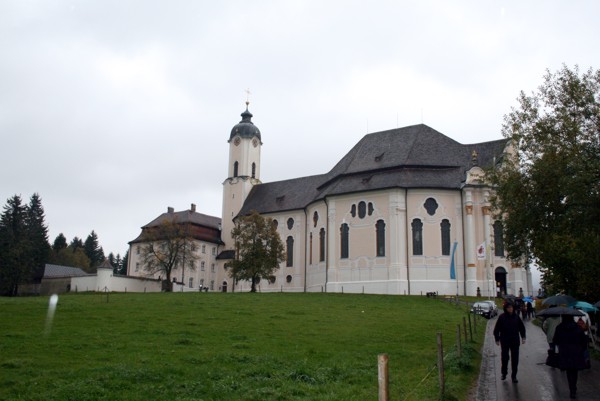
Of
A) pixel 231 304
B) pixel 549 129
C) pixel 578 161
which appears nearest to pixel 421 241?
pixel 231 304

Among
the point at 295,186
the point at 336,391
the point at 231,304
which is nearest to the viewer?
the point at 336,391

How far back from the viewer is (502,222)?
88.6ft

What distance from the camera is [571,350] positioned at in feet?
42.8

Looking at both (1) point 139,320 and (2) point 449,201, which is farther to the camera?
(2) point 449,201

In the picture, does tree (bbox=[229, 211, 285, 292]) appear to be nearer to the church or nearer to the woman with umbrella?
the church

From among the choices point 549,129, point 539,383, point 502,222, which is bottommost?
point 539,383

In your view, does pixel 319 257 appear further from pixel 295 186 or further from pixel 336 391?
pixel 336 391

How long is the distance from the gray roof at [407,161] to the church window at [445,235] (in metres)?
3.38

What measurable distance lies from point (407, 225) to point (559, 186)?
33.4 meters

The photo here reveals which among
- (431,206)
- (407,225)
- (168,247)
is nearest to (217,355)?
(407,225)

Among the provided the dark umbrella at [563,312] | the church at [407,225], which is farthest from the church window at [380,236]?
the dark umbrella at [563,312]

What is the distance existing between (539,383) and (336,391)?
5.78 meters

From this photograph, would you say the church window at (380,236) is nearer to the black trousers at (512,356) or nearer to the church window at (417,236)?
the church window at (417,236)

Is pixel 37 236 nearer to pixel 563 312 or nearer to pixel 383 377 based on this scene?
pixel 563 312
